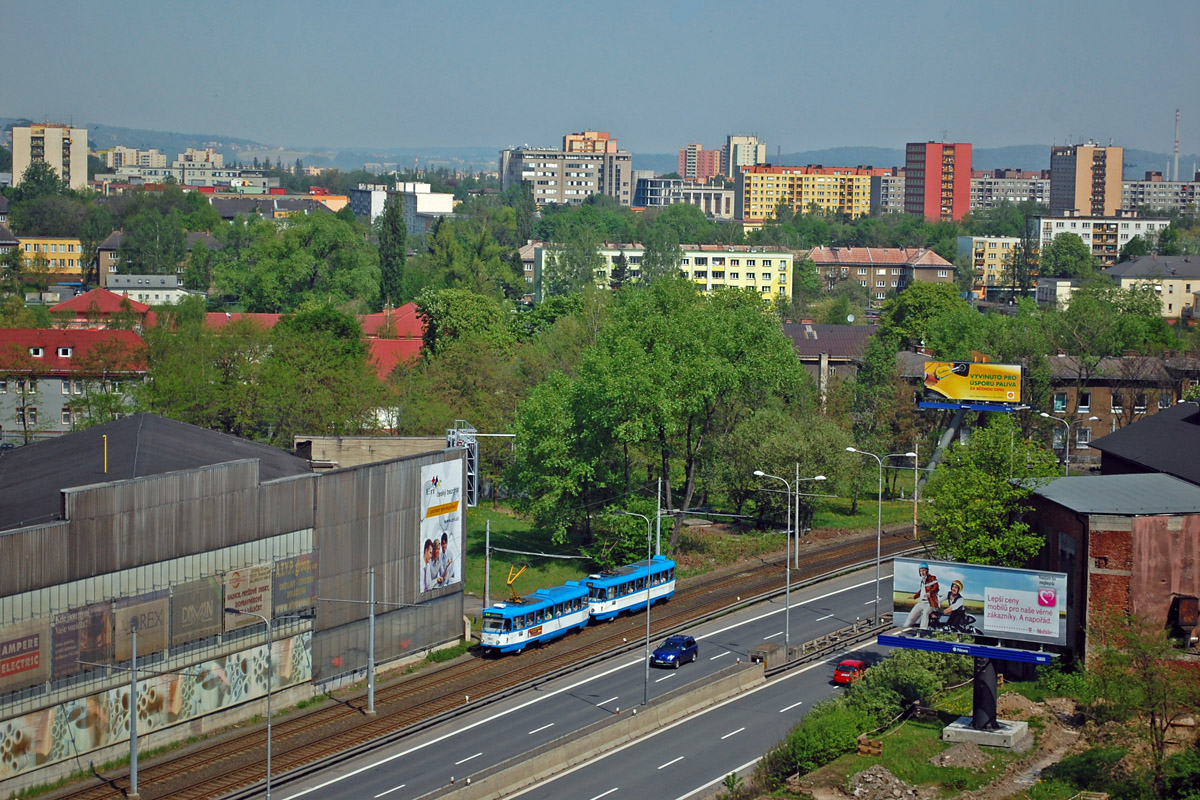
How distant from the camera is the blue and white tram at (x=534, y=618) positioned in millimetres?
46594

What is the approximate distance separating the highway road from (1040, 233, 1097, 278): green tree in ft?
420

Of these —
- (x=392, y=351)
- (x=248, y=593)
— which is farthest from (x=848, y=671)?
(x=392, y=351)

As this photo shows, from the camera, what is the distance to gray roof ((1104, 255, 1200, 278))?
5566 inches

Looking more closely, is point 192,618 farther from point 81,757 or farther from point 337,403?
point 337,403

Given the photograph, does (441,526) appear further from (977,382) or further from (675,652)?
(977,382)

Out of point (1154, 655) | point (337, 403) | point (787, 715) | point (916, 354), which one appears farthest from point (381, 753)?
point (916, 354)

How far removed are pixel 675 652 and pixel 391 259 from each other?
96.0 m

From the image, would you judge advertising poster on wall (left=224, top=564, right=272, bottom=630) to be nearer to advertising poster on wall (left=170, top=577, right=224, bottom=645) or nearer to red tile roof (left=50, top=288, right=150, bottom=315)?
advertising poster on wall (left=170, top=577, right=224, bottom=645)

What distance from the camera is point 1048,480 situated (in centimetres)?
4731

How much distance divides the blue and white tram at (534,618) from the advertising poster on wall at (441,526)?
224cm

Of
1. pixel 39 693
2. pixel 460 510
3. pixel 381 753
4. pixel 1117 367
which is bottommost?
pixel 381 753

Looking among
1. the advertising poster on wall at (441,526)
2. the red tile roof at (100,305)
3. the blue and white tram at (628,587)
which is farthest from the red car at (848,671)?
the red tile roof at (100,305)

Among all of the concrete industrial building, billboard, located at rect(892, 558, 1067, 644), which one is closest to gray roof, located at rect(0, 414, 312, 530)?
the concrete industrial building

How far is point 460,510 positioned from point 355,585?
5885 mm
